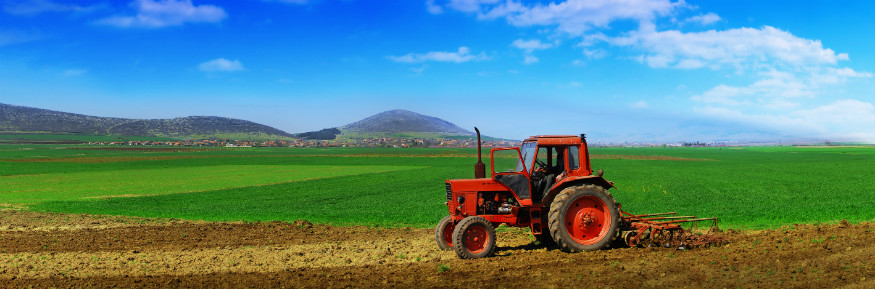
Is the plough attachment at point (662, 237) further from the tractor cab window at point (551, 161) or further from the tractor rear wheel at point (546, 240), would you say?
the tractor cab window at point (551, 161)

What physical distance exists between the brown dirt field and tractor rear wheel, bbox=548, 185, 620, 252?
12.8 inches

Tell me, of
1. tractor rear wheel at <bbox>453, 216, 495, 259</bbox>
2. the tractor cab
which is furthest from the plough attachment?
tractor rear wheel at <bbox>453, 216, 495, 259</bbox>

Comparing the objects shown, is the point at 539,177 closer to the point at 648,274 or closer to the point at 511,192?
the point at 511,192

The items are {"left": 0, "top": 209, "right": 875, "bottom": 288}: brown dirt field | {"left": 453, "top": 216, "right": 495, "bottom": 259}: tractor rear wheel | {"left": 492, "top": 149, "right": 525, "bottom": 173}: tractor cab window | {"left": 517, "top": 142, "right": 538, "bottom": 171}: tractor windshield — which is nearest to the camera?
{"left": 0, "top": 209, "right": 875, "bottom": 288}: brown dirt field

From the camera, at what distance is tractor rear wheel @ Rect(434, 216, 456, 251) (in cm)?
1102

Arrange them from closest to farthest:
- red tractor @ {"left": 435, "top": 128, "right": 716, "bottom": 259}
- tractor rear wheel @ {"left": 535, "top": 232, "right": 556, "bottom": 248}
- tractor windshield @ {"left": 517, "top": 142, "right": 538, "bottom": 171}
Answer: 1. red tractor @ {"left": 435, "top": 128, "right": 716, "bottom": 259}
2. tractor windshield @ {"left": 517, "top": 142, "right": 538, "bottom": 171}
3. tractor rear wheel @ {"left": 535, "top": 232, "right": 556, "bottom": 248}

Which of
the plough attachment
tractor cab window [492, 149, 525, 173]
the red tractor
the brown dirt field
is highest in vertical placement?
tractor cab window [492, 149, 525, 173]

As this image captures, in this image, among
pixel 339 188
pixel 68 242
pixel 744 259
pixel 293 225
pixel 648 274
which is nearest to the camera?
pixel 648 274

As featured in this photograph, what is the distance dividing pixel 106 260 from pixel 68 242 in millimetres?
3437

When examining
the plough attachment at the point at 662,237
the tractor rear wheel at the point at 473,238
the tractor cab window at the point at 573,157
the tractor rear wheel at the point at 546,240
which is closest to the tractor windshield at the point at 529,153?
the tractor cab window at the point at 573,157

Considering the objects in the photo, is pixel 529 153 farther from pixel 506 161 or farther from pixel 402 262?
pixel 402 262

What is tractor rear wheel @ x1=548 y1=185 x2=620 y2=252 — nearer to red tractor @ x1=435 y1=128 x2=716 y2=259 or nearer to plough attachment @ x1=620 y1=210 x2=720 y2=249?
red tractor @ x1=435 y1=128 x2=716 y2=259

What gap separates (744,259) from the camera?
9.55m

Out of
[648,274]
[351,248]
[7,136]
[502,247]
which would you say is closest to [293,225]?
[351,248]
